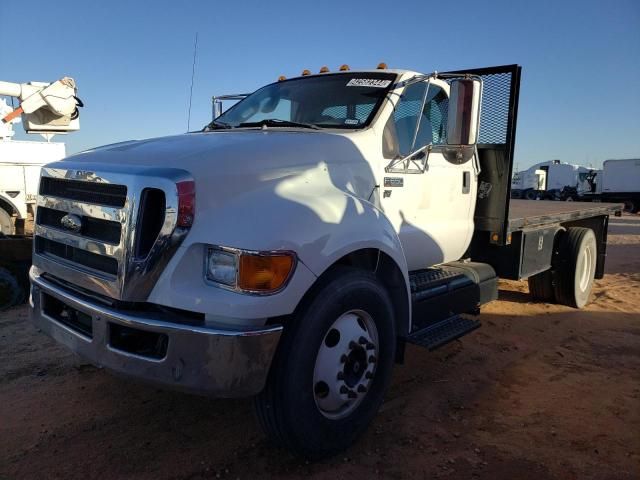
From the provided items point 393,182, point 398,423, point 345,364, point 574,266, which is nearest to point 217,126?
point 393,182

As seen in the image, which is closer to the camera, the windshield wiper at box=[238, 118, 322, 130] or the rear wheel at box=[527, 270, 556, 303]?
the windshield wiper at box=[238, 118, 322, 130]

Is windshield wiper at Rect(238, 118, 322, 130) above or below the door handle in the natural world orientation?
above

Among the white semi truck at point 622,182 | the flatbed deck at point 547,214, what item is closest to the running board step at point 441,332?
the flatbed deck at point 547,214

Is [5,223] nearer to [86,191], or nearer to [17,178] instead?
[17,178]

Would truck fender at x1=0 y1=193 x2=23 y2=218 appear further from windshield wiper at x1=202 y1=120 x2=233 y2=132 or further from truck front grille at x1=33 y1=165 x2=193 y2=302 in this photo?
truck front grille at x1=33 y1=165 x2=193 y2=302

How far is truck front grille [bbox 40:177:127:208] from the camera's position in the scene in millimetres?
2633

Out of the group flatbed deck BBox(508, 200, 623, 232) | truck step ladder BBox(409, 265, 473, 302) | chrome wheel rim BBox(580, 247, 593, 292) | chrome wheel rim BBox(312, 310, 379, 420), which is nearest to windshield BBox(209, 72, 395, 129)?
truck step ladder BBox(409, 265, 473, 302)

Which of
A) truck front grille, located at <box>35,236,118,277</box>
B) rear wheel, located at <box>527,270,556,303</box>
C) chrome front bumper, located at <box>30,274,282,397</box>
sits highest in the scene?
truck front grille, located at <box>35,236,118,277</box>

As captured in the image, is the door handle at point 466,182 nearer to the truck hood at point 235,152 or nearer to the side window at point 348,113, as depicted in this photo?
the side window at point 348,113

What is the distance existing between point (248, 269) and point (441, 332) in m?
1.93

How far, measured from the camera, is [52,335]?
3002 millimetres

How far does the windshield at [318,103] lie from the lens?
12.3 ft

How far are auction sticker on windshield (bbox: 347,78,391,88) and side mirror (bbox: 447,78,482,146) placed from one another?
23.3 inches

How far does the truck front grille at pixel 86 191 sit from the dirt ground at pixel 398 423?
1474 mm
